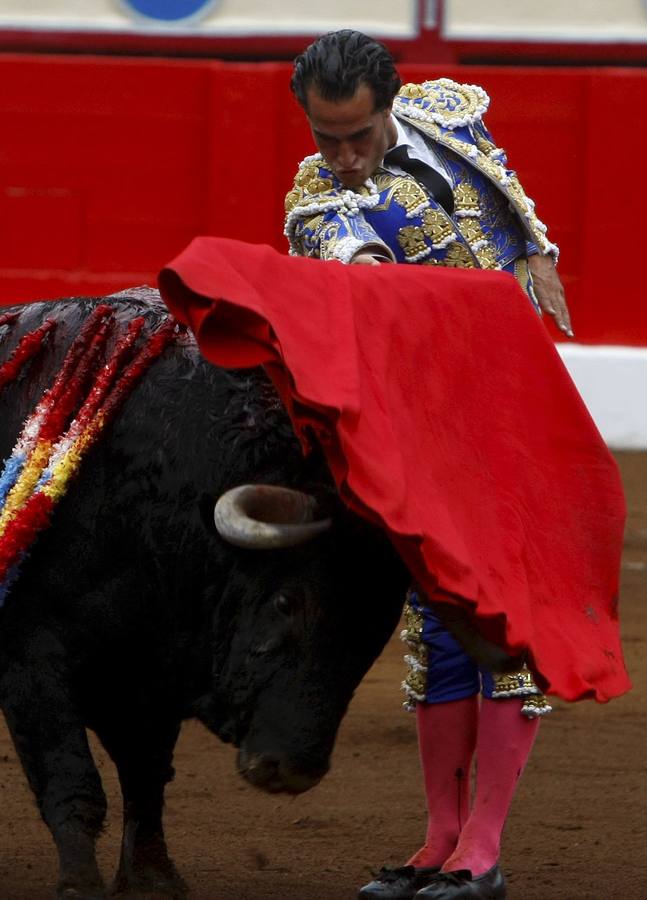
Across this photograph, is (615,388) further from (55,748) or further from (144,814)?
(55,748)

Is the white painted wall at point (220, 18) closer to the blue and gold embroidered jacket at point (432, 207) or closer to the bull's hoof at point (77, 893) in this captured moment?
the blue and gold embroidered jacket at point (432, 207)

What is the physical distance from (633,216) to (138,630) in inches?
211

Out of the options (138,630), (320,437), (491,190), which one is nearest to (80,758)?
(138,630)

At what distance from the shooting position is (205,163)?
7.84 m

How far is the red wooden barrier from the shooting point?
754 cm

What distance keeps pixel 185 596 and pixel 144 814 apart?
1.58 ft

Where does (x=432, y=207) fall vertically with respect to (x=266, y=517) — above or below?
above

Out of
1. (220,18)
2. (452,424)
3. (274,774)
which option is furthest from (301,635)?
(220,18)

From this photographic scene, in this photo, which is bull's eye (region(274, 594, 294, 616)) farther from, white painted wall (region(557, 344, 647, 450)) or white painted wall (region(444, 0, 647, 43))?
white painted wall (region(444, 0, 647, 43))

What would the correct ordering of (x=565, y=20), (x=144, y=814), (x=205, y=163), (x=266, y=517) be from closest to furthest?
(x=266, y=517) < (x=144, y=814) < (x=205, y=163) < (x=565, y=20)

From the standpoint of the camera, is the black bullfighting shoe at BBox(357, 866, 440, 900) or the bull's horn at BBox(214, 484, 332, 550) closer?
the bull's horn at BBox(214, 484, 332, 550)

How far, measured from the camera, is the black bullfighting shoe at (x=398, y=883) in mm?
2834

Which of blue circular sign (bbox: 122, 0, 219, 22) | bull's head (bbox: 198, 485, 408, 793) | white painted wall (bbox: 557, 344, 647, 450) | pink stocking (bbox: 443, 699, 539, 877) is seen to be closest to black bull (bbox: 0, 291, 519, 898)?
bull's head (bbox: 198, 485, 408, 793)

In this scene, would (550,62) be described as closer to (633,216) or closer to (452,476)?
(633,216)
